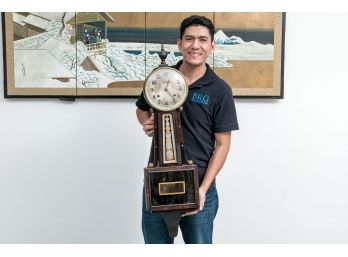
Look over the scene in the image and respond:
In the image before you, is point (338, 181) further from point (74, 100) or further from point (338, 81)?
point (74, 100)

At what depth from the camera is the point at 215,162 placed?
113 centimetres

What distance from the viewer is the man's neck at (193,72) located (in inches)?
45.3

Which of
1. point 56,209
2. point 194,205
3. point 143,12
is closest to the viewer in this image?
point 194,205

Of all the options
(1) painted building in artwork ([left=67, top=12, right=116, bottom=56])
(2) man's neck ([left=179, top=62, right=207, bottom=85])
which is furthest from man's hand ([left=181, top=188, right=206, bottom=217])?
(1) painted building in artwork ([left=67, top=12, right=116, bottom=56])

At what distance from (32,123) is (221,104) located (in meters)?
0.92

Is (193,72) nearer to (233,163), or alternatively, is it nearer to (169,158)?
(169,158)

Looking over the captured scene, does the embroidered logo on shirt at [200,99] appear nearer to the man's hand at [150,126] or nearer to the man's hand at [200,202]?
the man's hand at [150,126]

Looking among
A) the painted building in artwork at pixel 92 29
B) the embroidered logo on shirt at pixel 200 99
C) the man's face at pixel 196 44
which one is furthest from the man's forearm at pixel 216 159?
the painted building in artwork at pixel 92 29

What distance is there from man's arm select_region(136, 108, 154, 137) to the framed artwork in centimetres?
38

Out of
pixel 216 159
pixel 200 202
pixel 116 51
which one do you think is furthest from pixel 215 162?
pixel 116 51

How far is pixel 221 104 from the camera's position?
1.12m

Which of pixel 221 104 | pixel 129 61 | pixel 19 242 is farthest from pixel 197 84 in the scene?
pixel 19 242

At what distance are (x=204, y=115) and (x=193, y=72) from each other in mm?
143

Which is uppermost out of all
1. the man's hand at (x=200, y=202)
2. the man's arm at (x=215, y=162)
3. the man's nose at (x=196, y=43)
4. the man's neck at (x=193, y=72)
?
the man's nose at (x=196, y=43)
